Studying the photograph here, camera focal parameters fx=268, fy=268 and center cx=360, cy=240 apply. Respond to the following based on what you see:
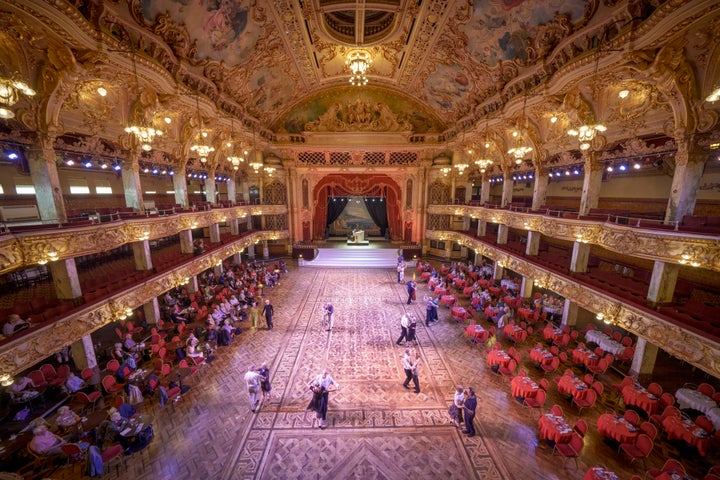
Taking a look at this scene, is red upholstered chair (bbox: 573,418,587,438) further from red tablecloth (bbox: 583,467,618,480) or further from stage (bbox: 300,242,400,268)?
stage (bbox: 300,242,400,268)

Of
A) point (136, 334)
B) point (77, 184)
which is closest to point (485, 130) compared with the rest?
point (136, 334)

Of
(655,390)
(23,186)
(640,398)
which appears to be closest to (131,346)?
(23,186)

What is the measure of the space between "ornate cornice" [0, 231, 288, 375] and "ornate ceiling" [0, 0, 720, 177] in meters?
4.90

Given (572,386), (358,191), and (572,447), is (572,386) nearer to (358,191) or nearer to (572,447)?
(572,447)

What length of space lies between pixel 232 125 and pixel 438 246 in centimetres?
1671

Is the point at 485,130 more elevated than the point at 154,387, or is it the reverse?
the point at 485,130

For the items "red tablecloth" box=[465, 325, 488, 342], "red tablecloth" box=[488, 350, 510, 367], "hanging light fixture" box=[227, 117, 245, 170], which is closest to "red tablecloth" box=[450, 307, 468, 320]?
"red tablecloth" box=[465, 325, 488, 342]

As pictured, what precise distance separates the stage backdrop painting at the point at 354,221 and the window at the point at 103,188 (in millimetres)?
15974

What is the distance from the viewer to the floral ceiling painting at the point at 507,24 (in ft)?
26.7

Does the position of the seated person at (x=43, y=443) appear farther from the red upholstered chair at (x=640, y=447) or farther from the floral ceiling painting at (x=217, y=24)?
the red upholstered chair at (x=640, y=447)

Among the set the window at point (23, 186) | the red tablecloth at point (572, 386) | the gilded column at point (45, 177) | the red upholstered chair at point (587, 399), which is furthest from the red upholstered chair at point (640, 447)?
the window at point (23, 186)

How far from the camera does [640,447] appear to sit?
5215 mm

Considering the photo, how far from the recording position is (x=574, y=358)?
26.9ft

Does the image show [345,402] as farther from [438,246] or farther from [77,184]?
[77,184]
